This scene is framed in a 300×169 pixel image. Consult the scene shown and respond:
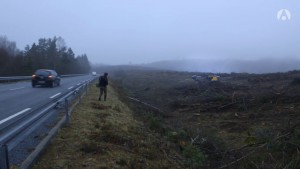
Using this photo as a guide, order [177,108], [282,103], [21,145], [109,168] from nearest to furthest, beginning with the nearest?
1. [109,168]
2. [21,145]
3. [282,103]
4. [177,108]

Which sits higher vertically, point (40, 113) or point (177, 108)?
point (40, 113)

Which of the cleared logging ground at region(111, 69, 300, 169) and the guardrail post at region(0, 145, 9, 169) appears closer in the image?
the guardrail post at region(0, 145, 9, 169)

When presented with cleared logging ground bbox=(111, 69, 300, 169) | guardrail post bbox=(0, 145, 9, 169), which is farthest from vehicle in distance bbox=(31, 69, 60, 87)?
guardrail post bbox=(0, 145, 9, 169)

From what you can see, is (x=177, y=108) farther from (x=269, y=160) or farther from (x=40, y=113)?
(x=40, y=113)

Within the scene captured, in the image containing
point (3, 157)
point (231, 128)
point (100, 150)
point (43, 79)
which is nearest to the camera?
point (3, 157)

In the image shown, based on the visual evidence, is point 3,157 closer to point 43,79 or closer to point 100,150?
point 100,150

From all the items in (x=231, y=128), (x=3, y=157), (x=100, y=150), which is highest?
(x=3, y=157)

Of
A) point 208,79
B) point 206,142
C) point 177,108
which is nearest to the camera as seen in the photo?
point 206,142

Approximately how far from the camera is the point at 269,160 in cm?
1063

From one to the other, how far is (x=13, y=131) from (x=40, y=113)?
77.0 inches

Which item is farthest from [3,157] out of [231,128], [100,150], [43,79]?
[43,79]

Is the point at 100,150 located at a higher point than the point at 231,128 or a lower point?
higher

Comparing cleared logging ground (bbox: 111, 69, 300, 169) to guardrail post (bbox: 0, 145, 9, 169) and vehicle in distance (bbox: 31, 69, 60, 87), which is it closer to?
guardrail post (bbox: 0, 145, 9, 169)

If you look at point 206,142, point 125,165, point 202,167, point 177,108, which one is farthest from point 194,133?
point 177,108
